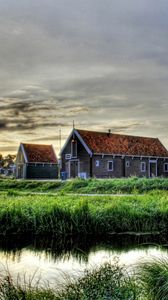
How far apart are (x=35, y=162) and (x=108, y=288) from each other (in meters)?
49.6

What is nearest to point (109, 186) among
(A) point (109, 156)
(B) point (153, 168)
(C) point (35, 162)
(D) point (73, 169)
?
(A) point (109, 156)

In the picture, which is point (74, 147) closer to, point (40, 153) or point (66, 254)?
point (40, 153)

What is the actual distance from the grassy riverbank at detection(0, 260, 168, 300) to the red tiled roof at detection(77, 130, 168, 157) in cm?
3763

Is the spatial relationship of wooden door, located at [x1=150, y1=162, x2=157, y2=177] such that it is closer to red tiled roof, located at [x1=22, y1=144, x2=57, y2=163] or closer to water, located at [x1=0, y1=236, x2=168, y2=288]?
red tiled roof, located at [x1=22, y1=144, x2=57, y2=163]

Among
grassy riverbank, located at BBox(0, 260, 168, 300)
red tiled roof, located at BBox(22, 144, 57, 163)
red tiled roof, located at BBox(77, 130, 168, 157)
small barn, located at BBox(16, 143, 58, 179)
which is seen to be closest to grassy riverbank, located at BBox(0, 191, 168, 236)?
grassy riverbank, located at BBox(0, 260, 168, 300)

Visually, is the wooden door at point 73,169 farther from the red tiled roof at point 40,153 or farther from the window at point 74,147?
the red tiled roof at point 40,153

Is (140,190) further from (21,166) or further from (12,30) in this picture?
(21,166)

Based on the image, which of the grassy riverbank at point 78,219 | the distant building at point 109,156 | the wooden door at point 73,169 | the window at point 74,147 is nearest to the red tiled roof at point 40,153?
the distant building at point 109,156

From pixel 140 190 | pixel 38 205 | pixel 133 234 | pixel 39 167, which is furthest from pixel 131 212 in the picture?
pixel 39 167

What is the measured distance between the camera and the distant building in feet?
147

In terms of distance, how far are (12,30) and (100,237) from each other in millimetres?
10757

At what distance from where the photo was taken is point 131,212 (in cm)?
1524

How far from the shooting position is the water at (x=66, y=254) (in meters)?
9.89

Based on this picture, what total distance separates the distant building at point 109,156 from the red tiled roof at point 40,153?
752cm
